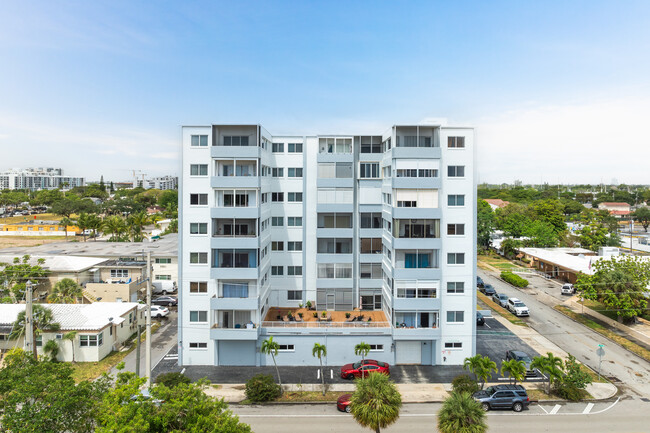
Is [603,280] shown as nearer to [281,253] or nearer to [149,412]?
[281,253]

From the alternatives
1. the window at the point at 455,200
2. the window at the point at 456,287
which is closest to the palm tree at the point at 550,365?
the window at the point at 456,287

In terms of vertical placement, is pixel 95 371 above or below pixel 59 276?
below

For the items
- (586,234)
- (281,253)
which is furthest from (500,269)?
(281,253)

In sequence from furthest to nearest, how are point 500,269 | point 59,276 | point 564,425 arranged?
point 500,269
point 59,276
point 564,425

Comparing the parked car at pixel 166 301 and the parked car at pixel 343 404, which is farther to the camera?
the parked car at pixel 166 301

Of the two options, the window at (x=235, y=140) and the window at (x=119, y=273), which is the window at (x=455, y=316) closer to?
the window at (x=235, y=140)

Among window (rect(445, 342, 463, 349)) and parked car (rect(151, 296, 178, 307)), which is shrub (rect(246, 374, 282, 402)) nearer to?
window (rect(445, 342, 463, 349))

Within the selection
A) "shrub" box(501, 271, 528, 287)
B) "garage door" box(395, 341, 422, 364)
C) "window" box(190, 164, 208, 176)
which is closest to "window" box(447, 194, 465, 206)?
"garage door" box(395, 341, 422, 364)
